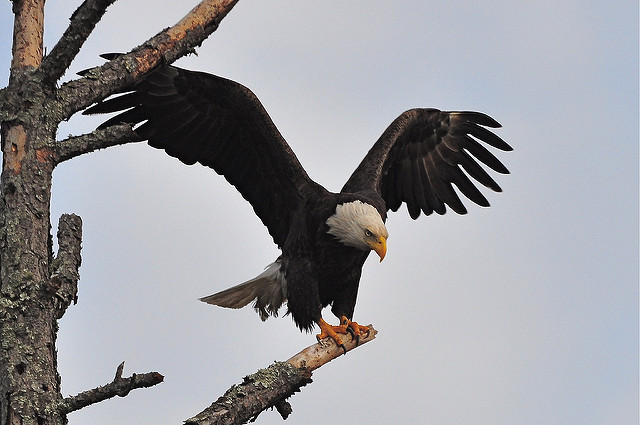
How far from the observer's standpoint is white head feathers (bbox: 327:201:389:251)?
268 inches

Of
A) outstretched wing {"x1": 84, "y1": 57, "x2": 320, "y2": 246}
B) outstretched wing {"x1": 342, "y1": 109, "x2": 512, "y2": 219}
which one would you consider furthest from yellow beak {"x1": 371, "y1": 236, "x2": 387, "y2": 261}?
outstretched wing {"x1": 342, "y1": 109, "x2": 512, "y2": 219}

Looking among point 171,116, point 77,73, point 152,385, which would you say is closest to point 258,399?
point 152,385

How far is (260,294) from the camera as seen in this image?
786 cm

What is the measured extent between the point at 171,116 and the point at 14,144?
3.09 metres

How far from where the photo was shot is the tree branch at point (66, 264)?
13.5ft

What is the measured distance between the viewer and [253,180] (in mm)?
7766

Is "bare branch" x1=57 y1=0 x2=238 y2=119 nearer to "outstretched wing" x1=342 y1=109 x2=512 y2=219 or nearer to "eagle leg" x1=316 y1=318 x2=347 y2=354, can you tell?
"eagle leg" x1=316 y1=318 x2=347 y2=354

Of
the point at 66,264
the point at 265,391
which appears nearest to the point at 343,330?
the point at 265,391

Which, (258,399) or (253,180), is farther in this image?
(253,180)

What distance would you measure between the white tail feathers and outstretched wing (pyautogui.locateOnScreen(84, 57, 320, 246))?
348mm

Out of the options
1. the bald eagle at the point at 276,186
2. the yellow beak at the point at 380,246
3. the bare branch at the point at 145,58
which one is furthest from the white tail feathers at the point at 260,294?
the bare branch at the point at 145,58

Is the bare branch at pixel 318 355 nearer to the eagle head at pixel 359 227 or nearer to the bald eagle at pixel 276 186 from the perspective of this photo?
the bald eagle at pixel 276 186

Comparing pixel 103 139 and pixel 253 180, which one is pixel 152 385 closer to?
pixel 103 139

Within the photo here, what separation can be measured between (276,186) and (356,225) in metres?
1.09
